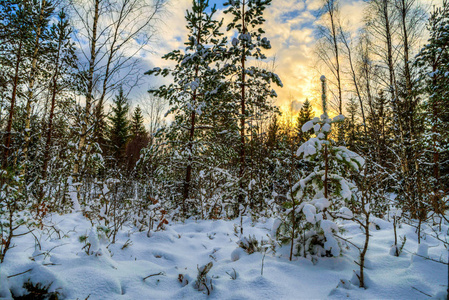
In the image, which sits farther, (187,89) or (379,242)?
(187,89)

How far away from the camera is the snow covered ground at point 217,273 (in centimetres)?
169

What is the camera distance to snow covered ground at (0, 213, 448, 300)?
1.69 metres

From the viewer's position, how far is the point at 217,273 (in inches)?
87.8

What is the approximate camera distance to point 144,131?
3022cm

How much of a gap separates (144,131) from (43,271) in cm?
3036

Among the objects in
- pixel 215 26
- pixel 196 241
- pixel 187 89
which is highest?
pixel 215 26

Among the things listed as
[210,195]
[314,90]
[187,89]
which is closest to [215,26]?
[187,89]

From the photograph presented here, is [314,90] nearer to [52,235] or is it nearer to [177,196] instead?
[177,196]

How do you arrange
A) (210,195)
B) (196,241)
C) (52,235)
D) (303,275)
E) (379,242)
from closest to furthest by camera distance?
1. (303,275)
2. (379,242)
3. (52,235)
4. (196,241)
5. (210,195)

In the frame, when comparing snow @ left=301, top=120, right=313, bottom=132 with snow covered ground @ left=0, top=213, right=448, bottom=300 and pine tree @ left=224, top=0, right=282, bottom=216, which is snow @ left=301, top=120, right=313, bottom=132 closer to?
snow covered ground @ left=0, top=213, right=448, bottom=300

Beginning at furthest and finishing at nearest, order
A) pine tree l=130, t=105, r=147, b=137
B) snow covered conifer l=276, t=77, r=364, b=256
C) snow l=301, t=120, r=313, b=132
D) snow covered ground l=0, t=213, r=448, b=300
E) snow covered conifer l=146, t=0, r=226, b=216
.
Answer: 1. pine tree l=130, t=105, r=147, b=137
2. snow covered conifer l=146, t=0, r=226, b=216
3. snow l=301, t=120, r=313, b=132
4. snow covered conifer l=276, t=77, r=364, b=256
5. snow covered ground l=0, t=213, r=448, b=300

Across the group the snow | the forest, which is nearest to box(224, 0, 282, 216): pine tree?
the forest

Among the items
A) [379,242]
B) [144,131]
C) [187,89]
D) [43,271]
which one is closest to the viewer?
[43,271]

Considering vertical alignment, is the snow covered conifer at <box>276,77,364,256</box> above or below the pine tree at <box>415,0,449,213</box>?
below
